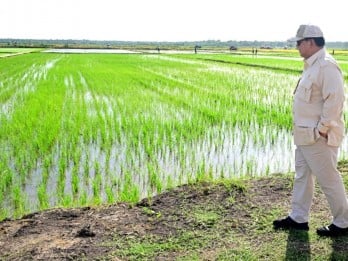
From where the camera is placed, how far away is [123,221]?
3594 mm

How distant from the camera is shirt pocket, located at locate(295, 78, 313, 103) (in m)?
2.96

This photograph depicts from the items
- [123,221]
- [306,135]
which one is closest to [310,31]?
[306,135]

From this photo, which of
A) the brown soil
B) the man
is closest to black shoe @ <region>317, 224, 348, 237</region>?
the man

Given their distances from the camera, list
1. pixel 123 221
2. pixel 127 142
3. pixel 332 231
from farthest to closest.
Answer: pixel 127 142 < pixel 123 221 < pixel 332 231

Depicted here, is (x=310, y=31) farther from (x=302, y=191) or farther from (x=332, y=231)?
(x=332, y=231)

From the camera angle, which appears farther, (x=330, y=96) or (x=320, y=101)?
(x=320, y=101)

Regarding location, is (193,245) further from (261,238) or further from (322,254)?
(322,254)

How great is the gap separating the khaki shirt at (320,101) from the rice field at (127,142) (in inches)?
73.2

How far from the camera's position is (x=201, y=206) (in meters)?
3.87

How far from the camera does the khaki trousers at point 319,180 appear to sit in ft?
9.97

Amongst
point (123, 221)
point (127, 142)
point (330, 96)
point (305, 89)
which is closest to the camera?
point (330, 96)

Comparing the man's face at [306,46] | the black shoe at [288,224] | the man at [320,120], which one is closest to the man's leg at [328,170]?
the man at [320,120]

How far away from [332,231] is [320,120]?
2.69 feet

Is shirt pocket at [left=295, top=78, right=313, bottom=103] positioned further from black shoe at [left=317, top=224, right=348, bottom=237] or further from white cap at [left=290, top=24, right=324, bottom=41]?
black shoe at [left=317, top=224, right=348, bottom=237]
